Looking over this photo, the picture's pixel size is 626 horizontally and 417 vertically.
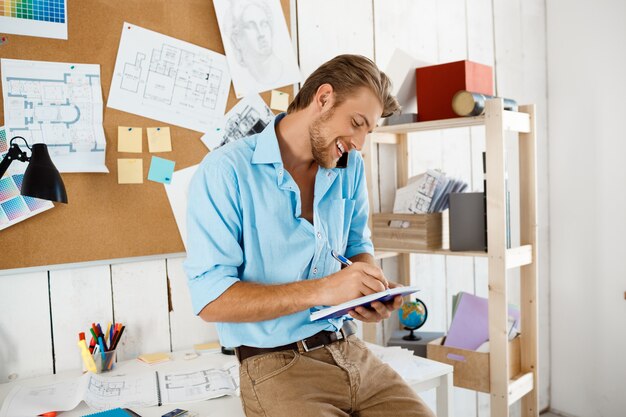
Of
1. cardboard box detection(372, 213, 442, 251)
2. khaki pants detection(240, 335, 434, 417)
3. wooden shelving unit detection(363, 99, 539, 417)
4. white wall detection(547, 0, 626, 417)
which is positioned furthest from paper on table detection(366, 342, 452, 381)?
white wall detection(547, 0, 626, 417)

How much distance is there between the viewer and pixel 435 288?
2.64 meters

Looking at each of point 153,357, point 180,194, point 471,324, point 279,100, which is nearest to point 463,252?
point 471,324

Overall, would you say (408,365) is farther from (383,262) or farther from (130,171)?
(130,171)

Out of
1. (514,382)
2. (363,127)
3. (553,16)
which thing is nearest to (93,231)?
(363,127)

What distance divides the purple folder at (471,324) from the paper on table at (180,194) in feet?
3.68

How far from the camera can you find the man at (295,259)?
51.3 inches

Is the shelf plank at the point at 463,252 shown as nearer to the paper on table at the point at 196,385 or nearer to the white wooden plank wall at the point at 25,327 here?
the paper on table at the point at 196,385

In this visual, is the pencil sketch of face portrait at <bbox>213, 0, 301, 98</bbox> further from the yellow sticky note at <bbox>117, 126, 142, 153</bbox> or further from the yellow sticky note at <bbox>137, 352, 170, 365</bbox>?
the yellow sticky note at <bbox>137, 352, 170, 365</bbox>

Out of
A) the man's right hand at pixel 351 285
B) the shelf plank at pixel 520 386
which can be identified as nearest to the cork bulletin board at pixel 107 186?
the man's right hand at pixel 351 285

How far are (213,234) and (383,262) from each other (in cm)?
124

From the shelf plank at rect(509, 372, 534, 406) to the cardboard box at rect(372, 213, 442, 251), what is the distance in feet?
1.90

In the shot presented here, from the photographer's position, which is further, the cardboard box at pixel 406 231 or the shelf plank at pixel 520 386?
the cardboard box at pixel 406 231

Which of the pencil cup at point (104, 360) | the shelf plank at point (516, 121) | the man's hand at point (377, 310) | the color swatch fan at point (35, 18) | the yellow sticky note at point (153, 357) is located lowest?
the yellow sticky note at point (153, 357)

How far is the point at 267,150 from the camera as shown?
1.45 metres
